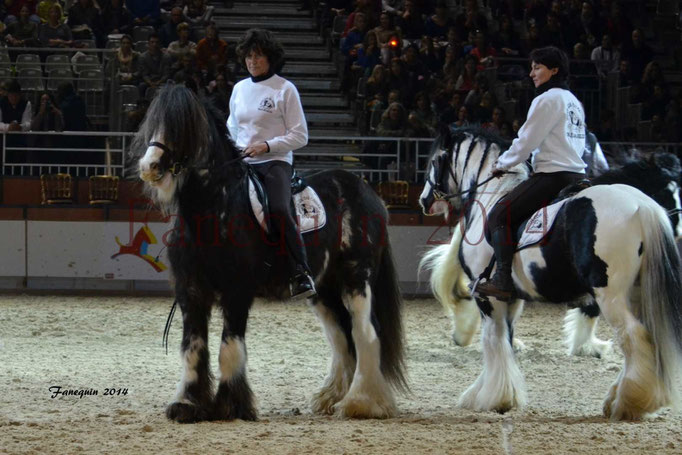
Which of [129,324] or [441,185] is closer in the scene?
[441,185]

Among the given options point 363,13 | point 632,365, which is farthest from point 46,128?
point 632,365

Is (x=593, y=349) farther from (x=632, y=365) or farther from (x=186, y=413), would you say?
(x=186, y=413)

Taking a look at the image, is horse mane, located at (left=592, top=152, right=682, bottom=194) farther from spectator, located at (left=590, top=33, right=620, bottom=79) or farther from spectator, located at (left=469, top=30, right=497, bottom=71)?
spectator, located at (left=590, top=33, right=620, bottom=79)

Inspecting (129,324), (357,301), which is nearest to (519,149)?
(357,301)

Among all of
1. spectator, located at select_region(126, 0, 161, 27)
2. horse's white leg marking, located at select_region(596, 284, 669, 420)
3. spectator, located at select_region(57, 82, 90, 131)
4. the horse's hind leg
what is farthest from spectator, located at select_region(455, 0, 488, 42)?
horse's white leg marking, located at select_region(596, 284, 669, 420)

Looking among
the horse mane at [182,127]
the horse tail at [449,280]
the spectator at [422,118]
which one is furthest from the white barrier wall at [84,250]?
the horse mane at [182,127]

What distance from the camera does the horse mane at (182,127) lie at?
6.20 m

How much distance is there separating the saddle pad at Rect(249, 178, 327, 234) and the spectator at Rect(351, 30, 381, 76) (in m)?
10.8

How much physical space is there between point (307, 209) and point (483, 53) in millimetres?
12031

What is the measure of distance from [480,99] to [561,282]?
9.95m

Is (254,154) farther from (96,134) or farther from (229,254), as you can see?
(96,134)

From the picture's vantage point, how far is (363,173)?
A: 15570 mm

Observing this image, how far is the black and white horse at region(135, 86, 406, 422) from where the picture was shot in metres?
6.25

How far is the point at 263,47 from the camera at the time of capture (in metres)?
6.76
